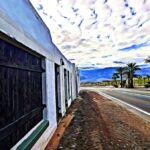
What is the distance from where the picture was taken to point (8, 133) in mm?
3707

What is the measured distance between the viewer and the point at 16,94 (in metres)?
4.22

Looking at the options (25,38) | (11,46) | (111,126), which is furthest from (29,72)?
(111,126)

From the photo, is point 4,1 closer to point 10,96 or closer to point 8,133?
point 10,96

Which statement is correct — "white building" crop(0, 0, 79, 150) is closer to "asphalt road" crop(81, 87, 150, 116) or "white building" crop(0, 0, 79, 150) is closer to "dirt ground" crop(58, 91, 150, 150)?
"dirt ground" crop(58, 91, 150, 150)

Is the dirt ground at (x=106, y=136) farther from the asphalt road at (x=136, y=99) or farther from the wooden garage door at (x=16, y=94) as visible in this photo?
the asphalt road at (x=136, y=99)

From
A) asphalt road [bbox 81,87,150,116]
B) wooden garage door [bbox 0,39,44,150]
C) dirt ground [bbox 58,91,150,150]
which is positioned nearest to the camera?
wooden garage door [bbox 0,39,44,150]

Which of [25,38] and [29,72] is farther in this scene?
[29,72]

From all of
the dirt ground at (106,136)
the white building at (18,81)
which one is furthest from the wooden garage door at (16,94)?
the dirt ground at (106,136)

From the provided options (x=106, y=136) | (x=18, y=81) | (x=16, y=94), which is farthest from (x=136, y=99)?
(x=16, y=94)

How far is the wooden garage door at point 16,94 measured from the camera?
3.63 m

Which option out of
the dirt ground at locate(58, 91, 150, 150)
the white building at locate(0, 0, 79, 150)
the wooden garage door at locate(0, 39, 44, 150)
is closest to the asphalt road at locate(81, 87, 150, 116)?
the dirt ground at locate(58, 91, 150, 150)

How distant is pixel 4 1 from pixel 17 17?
2.03 ft

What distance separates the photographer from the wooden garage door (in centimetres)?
363

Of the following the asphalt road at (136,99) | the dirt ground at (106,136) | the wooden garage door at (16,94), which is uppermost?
the wooden garage door at (16,94)
